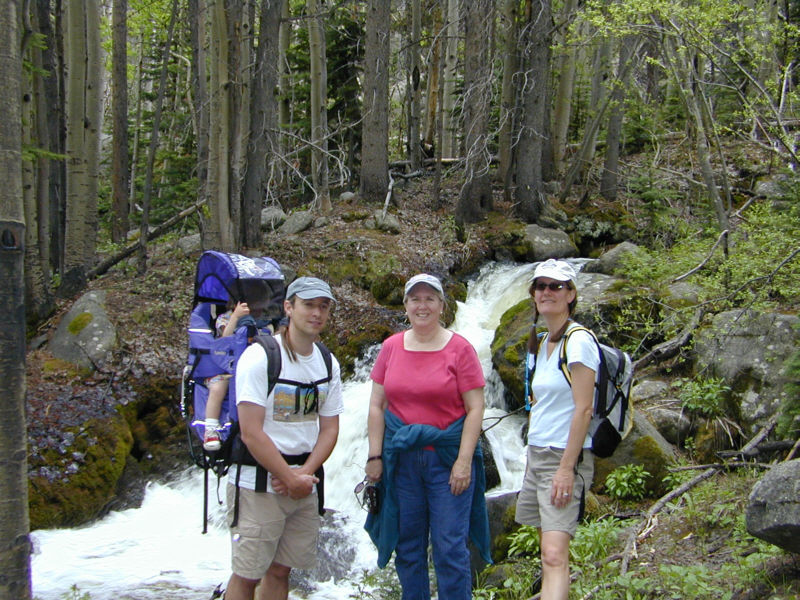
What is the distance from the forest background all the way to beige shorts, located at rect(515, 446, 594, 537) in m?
2.46

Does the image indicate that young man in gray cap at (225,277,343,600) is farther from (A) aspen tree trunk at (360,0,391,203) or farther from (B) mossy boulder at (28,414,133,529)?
(A) aspen tree trunk at (360,0,391,203)

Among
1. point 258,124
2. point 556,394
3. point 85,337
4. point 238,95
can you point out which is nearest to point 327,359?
point 556,394

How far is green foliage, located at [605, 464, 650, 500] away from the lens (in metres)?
5.90

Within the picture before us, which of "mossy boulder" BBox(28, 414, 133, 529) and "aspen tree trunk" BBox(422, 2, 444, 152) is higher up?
"aspen tree trunk" BBox(422, 2, 444, 152)

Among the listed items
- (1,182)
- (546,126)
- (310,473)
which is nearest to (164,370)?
(310,473)

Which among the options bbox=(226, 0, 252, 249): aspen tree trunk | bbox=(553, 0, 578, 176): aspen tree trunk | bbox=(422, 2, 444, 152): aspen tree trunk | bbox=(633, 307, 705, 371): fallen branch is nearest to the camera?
bbox=(633, 307, 705, 371): fallen branch

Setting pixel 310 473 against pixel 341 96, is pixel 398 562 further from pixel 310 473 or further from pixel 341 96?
pixel 341 96

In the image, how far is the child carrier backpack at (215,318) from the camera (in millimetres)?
4496

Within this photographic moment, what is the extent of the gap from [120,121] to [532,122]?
9274 mm

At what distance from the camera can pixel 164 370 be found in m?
8.85

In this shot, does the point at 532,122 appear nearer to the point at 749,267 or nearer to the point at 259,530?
the point at 749,267

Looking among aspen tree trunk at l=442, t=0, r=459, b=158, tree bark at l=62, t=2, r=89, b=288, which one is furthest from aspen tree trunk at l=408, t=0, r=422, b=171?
tree bark at l=62, t=2, r=89, b=288

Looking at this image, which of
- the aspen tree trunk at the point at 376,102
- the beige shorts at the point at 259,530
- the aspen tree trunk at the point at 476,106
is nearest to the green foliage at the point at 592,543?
the beige shorts at the point at 259,530

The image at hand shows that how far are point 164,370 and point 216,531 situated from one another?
2.61 meters
